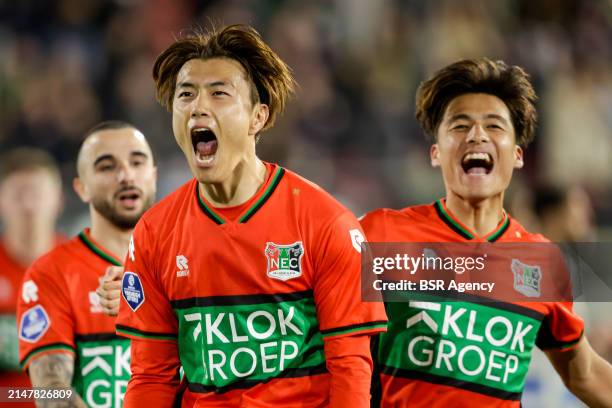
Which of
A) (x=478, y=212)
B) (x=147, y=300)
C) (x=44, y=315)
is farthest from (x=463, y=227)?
(x=44, y=315)

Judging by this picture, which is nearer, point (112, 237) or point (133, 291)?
point (133, 291)

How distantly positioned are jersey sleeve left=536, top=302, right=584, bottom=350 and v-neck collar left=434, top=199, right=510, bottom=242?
0.33 m

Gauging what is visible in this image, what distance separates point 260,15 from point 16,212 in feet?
13.0

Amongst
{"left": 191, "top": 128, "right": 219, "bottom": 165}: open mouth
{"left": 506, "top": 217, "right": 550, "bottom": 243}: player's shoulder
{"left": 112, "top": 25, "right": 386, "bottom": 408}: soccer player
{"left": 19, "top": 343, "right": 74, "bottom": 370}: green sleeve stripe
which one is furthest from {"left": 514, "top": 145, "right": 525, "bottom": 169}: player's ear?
{"left": 19, "top": 343, "right": 74, "bottom": 370}: green sleeve stripe

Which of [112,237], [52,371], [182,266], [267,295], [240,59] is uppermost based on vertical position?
[240,59]

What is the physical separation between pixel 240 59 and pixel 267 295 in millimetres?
782

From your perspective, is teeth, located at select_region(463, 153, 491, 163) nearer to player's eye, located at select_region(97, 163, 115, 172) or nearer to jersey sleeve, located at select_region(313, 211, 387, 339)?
Answer: jersey sleeve, located at select_region(313, 211, 387, 339)

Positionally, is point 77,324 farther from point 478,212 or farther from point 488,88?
point 488,88

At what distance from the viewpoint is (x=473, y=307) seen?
3689 millimetres

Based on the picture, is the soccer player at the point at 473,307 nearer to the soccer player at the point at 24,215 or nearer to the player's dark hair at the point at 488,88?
the player's dark hair at the point at 488,88

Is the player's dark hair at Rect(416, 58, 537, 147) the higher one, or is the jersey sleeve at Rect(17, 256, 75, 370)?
the player's dark hair at Rect(416, 58, 537, 147)

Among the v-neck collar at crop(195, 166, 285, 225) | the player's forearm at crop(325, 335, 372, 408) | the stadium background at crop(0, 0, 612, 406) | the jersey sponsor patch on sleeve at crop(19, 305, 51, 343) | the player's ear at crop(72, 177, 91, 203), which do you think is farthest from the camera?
the stadium background at crop(0, 0, 612, 406)

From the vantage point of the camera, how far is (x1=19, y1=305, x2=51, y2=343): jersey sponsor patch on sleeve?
3.97 metres

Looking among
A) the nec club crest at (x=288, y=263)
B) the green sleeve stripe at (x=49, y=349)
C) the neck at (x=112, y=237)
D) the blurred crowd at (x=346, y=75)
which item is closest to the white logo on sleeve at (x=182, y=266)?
the nec club crest at (x=288, y=263)
